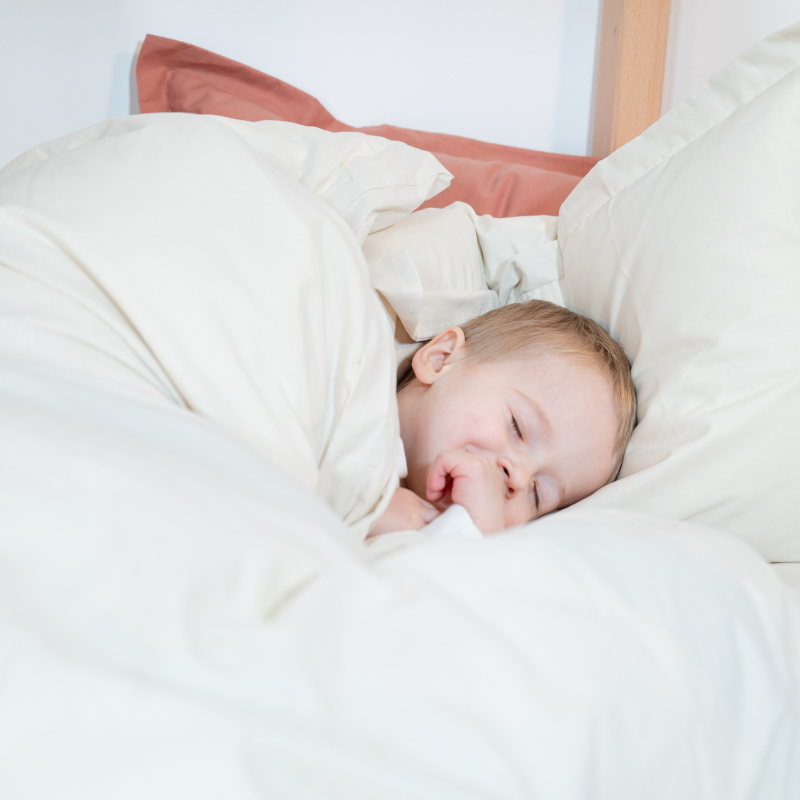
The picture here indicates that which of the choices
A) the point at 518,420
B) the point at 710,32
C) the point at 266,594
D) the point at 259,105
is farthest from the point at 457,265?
the point at 710,32

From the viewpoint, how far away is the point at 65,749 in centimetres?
27

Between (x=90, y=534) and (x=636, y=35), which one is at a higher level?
(x=636, y=35)

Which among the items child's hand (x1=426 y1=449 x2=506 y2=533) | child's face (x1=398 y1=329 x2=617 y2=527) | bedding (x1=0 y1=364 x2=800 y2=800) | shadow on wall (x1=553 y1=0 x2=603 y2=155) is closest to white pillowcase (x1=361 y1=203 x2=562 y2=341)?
child's face (x1=398 y1=329 x2=617 y2=527)

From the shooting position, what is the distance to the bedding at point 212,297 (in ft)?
1.65

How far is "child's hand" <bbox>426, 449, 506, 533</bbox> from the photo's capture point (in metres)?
0.65

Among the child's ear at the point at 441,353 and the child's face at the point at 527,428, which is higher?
the child's ear at the point at 441,353

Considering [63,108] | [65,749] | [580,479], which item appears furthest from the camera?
[63,108]

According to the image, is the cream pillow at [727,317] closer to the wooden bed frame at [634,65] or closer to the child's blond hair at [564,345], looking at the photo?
the child's blond hair at [564,345]

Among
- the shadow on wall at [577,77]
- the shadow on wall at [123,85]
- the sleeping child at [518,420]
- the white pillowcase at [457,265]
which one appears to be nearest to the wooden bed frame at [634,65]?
the shadow on wall at [577,77]

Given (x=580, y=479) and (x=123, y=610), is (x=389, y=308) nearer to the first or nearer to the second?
(x=580, y=479)

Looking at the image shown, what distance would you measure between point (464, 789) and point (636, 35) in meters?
1.44

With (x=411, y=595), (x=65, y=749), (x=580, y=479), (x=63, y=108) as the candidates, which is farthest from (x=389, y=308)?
(x=63, y=108)

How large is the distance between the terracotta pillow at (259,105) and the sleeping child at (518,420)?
407 mm

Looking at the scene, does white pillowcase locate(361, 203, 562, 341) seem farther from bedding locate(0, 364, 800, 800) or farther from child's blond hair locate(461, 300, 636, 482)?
bedding locate(0, 364, 800, 800)
